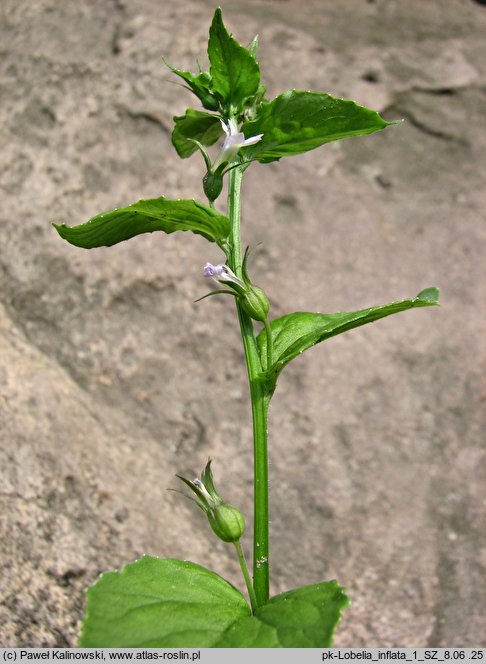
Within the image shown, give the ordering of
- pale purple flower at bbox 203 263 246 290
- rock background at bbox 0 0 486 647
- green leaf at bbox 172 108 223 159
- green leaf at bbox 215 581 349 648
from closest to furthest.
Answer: green leaf at bbox 215 581 349 648
pale purple flower at bbox 203 263 246 290
green leaf at bbox 172 108 223 159
rock background at bbox 0 0 486 647

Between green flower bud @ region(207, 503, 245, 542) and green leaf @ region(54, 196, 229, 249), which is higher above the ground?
green leaf @ region(54, 196, 229, 249)

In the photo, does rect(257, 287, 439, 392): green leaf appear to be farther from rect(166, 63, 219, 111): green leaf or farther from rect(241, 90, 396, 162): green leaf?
rect(166, 63, 219, 111): green leaf

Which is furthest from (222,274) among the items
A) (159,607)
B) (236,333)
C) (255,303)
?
(236,333)

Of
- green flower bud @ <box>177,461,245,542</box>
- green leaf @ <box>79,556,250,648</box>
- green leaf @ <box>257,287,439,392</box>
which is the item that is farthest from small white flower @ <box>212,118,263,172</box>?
green leaf @ <box>79,556,250,648</box>

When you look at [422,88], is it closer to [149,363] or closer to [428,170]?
[428,170]

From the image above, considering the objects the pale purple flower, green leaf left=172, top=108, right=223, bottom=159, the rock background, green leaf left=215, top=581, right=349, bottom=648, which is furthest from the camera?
the rock background

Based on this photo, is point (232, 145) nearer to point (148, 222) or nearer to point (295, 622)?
point (148, 222)

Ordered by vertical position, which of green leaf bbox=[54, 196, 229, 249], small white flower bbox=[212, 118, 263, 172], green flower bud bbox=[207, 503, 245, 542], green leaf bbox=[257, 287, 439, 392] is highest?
small white flower bbox=[212, 118, 263, 172]

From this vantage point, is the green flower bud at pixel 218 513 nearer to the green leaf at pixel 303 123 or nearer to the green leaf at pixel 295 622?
the green leaf at pixel 295 622
